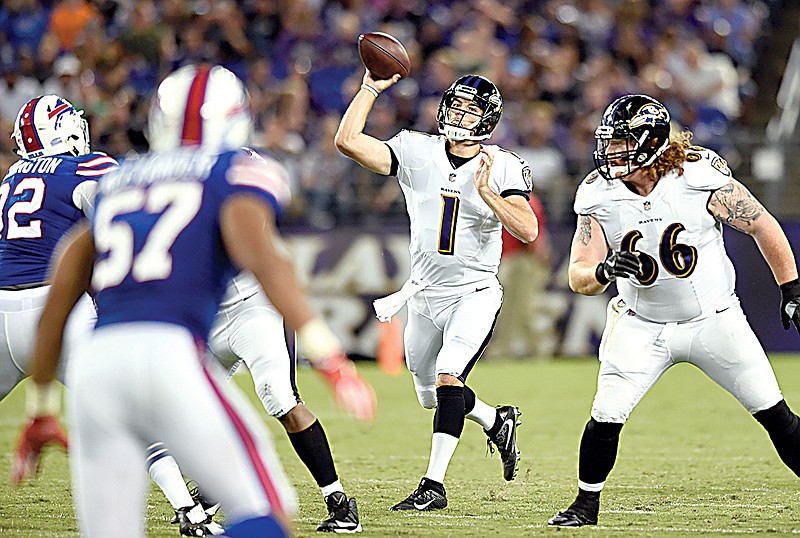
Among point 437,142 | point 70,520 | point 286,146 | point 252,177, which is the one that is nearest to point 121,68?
point 286,146

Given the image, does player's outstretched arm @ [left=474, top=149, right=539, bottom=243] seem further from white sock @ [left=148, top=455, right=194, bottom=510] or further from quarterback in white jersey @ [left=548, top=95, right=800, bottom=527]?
white sock @ [left=148, top=455, right=194, bottom=510]

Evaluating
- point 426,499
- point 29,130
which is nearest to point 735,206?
point 426,499

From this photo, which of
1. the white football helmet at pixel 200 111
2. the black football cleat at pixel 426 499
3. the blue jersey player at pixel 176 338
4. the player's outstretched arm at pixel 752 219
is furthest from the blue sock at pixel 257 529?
the player's outstretched arm at pixel 752 219

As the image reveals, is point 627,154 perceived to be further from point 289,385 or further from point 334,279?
point 334,279

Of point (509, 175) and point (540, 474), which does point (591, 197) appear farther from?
point (540, 474)

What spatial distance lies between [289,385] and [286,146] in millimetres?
7553

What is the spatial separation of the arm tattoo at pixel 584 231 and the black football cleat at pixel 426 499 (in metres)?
1.34

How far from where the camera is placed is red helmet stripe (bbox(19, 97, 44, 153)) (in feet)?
18.9

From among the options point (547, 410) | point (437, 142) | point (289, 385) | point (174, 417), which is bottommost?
point (547, 410)

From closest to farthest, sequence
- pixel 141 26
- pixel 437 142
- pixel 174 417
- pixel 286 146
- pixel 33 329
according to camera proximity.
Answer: pixel 174 417
pixel 33 329
pixel 437 142
pixel 286 146
pixel 141 26

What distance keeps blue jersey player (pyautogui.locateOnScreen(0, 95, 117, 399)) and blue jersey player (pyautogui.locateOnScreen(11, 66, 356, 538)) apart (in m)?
2.02

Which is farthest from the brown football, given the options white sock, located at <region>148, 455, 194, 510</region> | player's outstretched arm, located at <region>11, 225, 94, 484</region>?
player's outstretched arm, located at <region>11, 225, 94, 484</region>

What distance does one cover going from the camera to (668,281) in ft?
17.4

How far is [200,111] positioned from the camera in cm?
345
